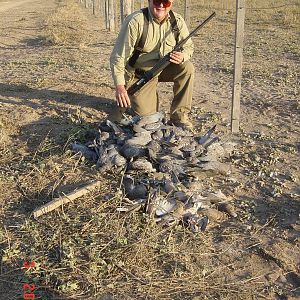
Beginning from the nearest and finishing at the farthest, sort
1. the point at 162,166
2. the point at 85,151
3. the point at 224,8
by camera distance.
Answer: the point at 162,166
the point at 85,151
the point at 224,8

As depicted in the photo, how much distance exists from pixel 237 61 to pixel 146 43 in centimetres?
112

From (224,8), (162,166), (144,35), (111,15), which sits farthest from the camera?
(224,8)

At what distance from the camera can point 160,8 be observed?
4.39m

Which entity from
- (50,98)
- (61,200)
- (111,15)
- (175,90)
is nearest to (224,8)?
(111,15)

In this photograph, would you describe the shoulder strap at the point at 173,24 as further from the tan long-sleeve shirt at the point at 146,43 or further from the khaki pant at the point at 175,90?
the khaki pant at the point at 175,90

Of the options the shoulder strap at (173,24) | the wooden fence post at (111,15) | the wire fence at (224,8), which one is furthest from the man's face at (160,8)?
the wire fence at (224,8)

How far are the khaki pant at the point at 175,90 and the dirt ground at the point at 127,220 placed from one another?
406mm

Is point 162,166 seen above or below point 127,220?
above

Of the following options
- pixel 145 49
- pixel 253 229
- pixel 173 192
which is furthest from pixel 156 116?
pixel 253 229

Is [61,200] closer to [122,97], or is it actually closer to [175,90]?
[122,97]

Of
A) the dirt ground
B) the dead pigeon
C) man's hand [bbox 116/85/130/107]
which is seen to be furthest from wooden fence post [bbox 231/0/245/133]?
the dead pigeon

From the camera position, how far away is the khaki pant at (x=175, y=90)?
5.02 metres

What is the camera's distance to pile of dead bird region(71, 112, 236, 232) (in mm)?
3348

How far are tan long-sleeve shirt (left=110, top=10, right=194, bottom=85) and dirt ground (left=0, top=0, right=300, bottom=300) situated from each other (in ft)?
2.80
